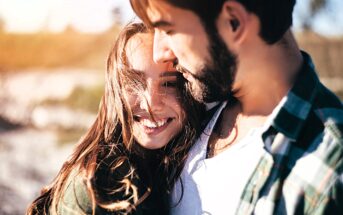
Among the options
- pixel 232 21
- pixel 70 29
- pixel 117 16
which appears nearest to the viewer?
pixel 232 21

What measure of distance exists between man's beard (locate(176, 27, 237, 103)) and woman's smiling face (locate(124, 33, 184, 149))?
5.7 inches

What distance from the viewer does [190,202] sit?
6.00 feet

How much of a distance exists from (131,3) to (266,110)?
1.85 feet

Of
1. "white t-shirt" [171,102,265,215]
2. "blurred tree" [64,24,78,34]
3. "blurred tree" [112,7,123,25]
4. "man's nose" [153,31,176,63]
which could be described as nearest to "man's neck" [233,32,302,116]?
"white t-shirt" [171,102,265,215]

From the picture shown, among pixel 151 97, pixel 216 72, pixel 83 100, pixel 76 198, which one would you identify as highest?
pixel 216 72

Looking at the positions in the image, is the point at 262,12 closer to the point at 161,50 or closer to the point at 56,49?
the point at 161,50

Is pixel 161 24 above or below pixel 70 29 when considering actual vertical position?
above

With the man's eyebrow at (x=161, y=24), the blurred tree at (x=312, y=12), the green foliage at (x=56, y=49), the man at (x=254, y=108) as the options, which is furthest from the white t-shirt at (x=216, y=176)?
the blurred tree at (x=312, y=12)

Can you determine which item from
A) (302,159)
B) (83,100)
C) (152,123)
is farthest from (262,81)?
(83,100)

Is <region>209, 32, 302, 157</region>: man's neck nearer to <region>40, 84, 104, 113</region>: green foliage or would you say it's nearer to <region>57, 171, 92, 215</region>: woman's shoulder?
<region>57, 171, 92, 215</region>: woman's shoulder

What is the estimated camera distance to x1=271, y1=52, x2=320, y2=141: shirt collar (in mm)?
1550

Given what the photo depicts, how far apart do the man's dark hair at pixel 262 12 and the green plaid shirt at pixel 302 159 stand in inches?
5.8

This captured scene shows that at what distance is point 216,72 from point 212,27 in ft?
0.47

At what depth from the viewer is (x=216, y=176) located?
1.76 m
